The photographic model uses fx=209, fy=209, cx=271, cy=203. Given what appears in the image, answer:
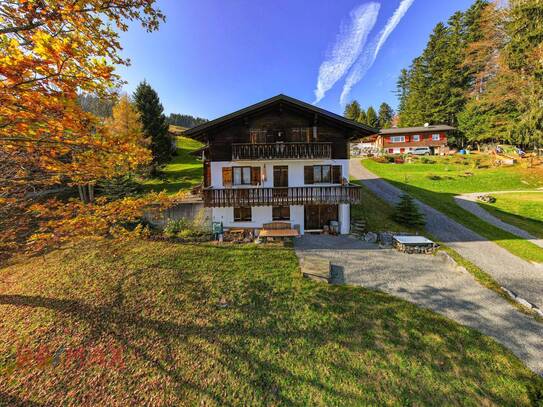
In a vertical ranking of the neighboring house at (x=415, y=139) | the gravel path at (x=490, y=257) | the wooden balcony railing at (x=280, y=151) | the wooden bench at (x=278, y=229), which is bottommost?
the gravel path at (x=490, y=257)

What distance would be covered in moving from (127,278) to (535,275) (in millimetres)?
20201

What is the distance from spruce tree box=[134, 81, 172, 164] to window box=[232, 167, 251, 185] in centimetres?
1779

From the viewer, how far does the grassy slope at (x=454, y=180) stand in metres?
18.9

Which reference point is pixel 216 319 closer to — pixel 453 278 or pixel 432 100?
pixel 453 278

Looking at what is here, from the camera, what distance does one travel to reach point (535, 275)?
34.6ft

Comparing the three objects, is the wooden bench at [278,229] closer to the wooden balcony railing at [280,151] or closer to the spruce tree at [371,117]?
the wooden balcony railing at [280,151]

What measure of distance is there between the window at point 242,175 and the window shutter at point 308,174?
13.4 ft

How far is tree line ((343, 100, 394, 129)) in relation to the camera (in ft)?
228

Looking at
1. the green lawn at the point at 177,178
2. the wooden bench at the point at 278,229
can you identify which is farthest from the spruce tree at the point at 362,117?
the wooden bench at the point at 278,229

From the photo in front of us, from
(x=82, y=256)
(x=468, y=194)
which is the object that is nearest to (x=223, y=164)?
(x=82, y=256)

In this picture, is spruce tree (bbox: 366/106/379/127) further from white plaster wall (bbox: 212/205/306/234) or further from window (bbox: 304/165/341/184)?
white plaster wall (bbox: 212/205/306/234)

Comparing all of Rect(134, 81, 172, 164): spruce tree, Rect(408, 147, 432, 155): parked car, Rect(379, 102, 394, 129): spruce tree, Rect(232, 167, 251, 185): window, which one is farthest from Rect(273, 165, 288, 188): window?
Rect(379, 102, 394, 129): spruce tree

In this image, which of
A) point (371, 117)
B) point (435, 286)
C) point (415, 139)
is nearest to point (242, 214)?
point (435, 286)

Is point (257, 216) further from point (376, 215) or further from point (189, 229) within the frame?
point (376, 215)
